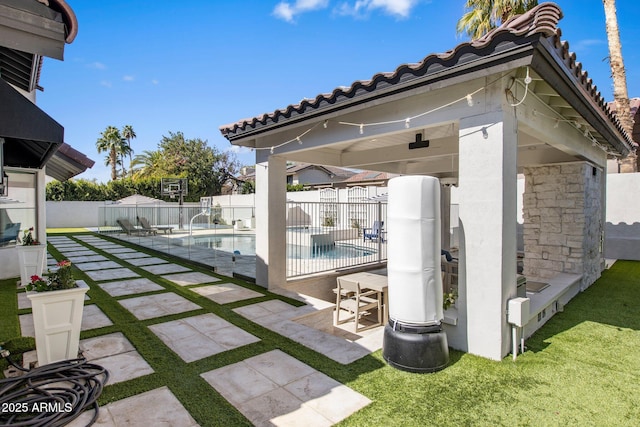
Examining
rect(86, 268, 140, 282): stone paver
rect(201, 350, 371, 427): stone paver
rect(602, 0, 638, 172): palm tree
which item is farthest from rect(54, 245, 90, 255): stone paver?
rect(602, 0, 638, 172): palm tree

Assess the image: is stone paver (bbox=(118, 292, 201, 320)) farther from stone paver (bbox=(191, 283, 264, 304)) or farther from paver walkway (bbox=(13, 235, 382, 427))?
stone paver (bbox=(191, 283, 264, 304))

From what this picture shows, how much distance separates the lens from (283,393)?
3352 millimetres

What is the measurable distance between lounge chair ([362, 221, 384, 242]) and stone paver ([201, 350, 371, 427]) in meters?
6.29

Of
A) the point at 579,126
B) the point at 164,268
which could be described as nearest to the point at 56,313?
the point at 164,268

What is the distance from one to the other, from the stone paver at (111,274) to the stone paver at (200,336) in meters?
4.53

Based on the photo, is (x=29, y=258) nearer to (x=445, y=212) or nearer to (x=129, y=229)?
(x=445, y=212)

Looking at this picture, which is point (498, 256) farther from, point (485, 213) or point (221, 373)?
point (221, 373)

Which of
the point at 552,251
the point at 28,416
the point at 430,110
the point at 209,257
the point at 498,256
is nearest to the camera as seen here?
the point at 28,416

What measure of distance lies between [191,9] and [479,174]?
10.4m

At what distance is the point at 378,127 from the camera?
504 centimetres

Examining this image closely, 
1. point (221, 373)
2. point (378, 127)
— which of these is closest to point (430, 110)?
point (378, 127)

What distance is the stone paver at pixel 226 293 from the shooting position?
22.2 feet

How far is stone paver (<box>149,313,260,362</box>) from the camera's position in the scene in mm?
4359

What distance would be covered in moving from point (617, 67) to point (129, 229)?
2334 centimetres
